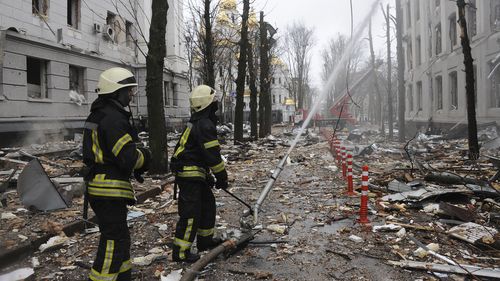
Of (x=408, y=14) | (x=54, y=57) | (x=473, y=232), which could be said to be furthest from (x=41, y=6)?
(x=408, y=14)

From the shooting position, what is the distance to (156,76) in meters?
9.08

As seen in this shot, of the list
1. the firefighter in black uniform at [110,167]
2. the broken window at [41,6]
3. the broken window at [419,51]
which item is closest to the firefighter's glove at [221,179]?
the firefighter in black uniform at [110,167]

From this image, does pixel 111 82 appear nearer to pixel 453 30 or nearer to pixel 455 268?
pixel 455 268

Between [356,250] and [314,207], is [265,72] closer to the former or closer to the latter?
[314,207]

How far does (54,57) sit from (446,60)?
21.0m

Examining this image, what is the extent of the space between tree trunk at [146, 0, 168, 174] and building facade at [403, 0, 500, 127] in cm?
937

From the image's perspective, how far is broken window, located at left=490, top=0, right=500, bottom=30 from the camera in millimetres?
16656

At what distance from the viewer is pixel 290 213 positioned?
6609mm

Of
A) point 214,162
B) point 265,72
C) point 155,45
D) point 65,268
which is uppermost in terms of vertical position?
point 265,72

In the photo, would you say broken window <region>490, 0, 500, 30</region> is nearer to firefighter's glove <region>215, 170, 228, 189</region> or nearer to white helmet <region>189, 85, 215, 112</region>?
white helmet <region>189, 85, 215, 112</region>

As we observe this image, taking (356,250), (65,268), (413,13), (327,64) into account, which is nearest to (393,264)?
(356,250)

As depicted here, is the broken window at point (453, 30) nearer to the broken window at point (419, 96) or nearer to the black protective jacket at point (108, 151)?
the broken window at point (419, 96)

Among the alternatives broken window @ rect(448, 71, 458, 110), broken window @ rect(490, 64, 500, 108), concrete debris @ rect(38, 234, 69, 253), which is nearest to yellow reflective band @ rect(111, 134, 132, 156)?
concrete debris @ rect(38, 234, 69, 253)

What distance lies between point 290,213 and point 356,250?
6.62 feet
